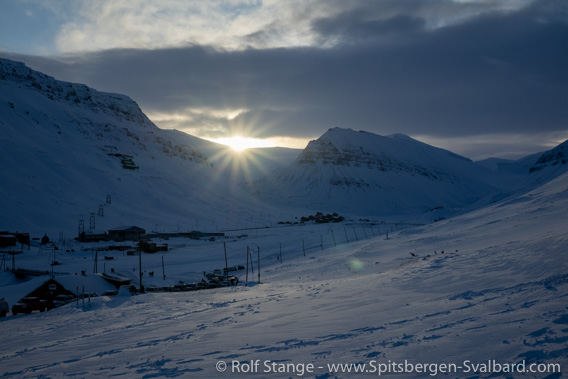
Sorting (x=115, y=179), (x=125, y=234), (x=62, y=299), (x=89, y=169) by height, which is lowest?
(x=62, y=299)

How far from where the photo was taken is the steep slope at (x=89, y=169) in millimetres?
85963

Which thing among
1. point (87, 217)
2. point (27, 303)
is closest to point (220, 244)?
point (87, 217)

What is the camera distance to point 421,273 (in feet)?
59.7

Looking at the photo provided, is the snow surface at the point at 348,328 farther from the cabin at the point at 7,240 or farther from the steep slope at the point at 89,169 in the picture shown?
the steep slope at the point at 89,169

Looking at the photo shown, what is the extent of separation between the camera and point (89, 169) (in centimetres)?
11012

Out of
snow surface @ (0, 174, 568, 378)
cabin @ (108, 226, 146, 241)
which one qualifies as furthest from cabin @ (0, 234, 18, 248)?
snow surface @ (0, 174, 568, 378)

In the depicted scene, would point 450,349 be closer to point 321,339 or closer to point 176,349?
point 321,339

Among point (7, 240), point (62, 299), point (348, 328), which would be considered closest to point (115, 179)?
point (7, 240)

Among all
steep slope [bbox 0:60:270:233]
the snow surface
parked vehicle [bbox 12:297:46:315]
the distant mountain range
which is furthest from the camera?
the distant mountain range

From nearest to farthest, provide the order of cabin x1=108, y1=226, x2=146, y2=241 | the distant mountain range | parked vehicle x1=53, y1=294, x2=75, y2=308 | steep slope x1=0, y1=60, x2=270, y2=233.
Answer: parked vehicle x1=53, y1=294, x2=75, y2=308
cabin x1=108, y1=226, x2=146, y2=241
steep slope x1=0, y1=60, x2=270, y2=233
the distant mountain range

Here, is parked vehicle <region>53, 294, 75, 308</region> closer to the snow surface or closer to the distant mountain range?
the snow surface

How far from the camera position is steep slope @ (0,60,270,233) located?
86.0m

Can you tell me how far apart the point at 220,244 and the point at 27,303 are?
45.7 m

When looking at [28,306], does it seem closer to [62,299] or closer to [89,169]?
[62,299]
